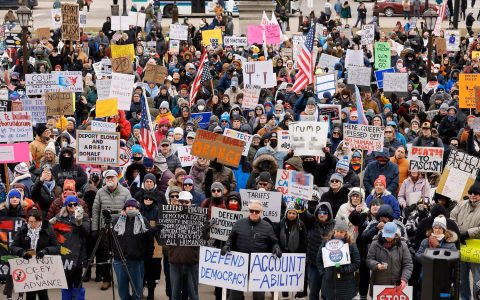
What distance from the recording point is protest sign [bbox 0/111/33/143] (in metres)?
18.3

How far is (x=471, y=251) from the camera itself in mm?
14117

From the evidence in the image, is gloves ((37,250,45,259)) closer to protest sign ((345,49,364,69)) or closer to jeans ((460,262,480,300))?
jeans ((460,262,480,300))

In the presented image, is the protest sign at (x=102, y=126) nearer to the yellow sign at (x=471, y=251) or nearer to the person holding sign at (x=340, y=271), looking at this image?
the person holding sign at (x=340, y=271)

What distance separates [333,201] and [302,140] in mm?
2304

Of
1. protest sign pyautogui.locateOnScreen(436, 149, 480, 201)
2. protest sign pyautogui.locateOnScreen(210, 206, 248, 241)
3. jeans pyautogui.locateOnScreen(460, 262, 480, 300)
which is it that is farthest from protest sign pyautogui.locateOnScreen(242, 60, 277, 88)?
jeans pyautogui.locateOnScreen(460, 262, 480, 300)

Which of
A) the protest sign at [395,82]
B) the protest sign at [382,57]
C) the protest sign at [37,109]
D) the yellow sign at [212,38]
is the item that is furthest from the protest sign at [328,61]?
the protest sign at [37,109]

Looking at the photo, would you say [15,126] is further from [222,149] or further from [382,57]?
[382,57]

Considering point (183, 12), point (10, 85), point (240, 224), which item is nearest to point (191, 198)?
point (240, 224)

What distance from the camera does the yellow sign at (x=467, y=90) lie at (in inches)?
874

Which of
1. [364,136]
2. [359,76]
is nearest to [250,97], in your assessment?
[359,76]

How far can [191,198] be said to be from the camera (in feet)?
47.2

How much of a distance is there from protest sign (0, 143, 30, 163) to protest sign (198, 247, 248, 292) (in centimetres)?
458

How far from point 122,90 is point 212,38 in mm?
10387

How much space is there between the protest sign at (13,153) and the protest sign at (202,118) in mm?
4279
